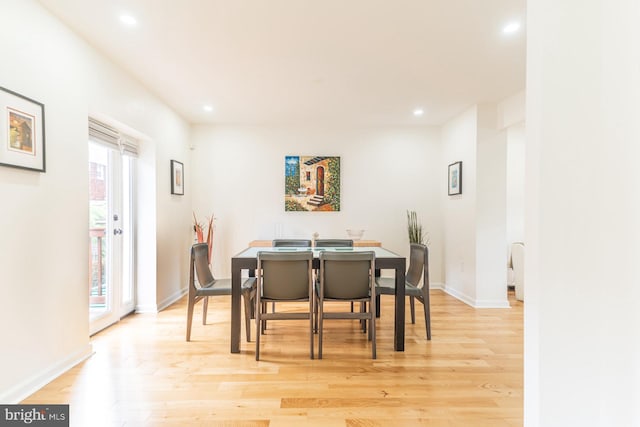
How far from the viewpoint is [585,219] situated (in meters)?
1.18

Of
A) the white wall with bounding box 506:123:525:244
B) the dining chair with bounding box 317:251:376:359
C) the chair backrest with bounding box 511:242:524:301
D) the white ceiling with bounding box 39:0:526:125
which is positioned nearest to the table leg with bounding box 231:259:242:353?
the dining chair with bounding box 317:251:376:359

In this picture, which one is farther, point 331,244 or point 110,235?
point 331,244

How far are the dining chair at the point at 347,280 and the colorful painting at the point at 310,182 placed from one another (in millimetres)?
2597

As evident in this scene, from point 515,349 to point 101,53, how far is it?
4.32m

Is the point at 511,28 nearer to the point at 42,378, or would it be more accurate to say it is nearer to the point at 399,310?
the point at 399,310

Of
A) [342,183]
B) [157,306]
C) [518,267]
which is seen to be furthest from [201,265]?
[518,267]

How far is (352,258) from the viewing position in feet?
9.02

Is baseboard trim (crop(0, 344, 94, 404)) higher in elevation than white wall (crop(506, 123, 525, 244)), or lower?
lower

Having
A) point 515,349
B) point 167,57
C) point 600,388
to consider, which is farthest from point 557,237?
point 167,57

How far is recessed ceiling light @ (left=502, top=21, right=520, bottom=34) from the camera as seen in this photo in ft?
8.20

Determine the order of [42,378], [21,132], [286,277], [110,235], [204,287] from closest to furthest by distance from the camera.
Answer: [21,132] < [42,378] < [286,277] < [204,287] < [110,235]

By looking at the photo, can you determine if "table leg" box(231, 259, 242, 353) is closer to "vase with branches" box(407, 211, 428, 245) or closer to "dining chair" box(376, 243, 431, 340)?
"dining chair" box(376, 243, 431, 340)

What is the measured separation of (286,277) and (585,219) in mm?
2038

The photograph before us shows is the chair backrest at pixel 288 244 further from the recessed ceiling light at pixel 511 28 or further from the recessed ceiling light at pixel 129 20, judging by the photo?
the recessed ceiling light at pixel 511 28
